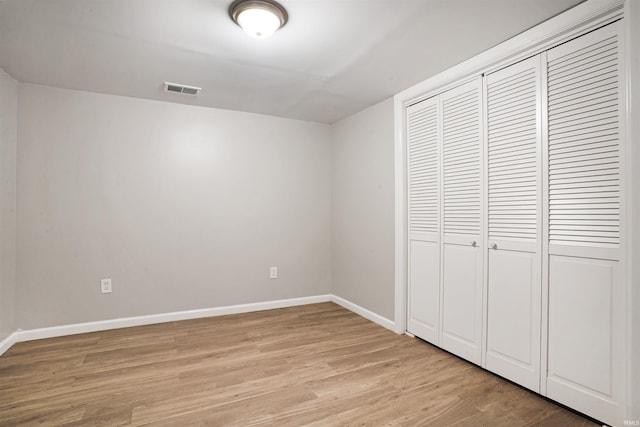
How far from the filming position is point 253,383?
2.25m

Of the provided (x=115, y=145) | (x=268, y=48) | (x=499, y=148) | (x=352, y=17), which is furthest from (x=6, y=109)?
(x=499, y=148)

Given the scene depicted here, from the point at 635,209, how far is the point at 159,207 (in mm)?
3739

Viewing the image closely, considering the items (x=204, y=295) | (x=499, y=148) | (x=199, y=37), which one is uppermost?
(x=199, y=37)

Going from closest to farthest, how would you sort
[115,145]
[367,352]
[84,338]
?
1. [367,352]
2. [84,338]
3. [115,145]

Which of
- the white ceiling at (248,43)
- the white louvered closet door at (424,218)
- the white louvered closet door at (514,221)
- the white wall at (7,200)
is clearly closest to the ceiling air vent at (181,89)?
the white ceiling at (248,43)

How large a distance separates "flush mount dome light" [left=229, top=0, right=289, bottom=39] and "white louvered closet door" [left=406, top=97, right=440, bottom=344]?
5.09ft

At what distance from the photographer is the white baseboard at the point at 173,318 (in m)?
3.00

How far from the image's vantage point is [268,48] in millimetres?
2375

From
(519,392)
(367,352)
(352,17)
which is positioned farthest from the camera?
(367,352)

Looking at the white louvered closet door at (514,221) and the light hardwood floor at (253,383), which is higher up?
the white louvered closet door at (514,221)

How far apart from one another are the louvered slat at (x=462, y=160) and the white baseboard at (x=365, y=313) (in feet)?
3.74

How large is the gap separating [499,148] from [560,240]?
0.74m

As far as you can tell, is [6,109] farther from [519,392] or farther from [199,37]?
[519,392]

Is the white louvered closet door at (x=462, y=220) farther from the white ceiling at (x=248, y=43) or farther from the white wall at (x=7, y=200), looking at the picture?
the white wall at (x=7, y=200)
